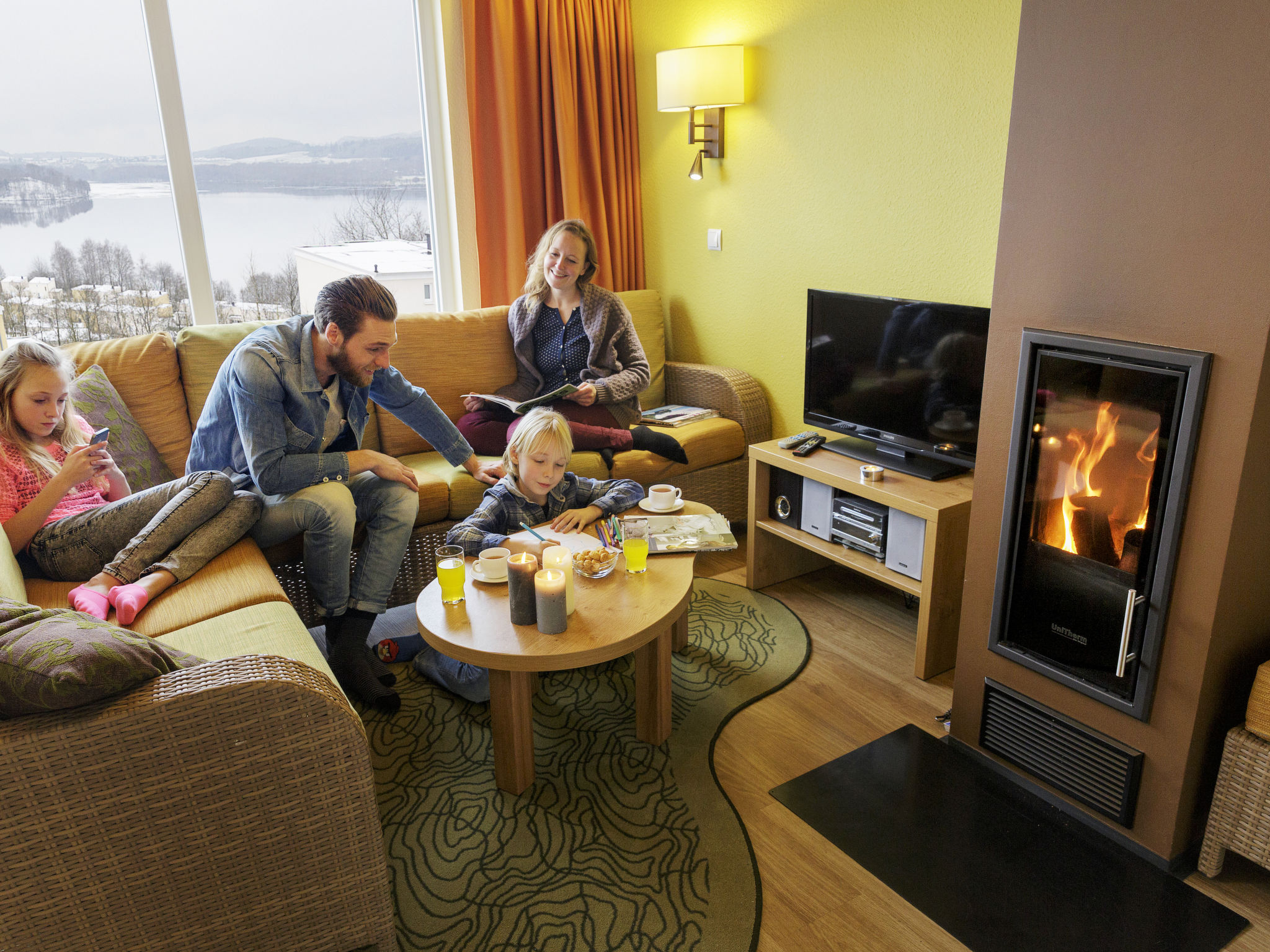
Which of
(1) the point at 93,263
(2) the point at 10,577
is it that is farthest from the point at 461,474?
(1) the point at 93,263

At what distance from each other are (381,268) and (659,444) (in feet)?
4.93

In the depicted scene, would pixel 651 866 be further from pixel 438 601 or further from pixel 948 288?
pixel 948 288

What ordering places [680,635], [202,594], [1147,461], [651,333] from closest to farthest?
[1147,461]
[202,594]
[680,635]
[651,333]

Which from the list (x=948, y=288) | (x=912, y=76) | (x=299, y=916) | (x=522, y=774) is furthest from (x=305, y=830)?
(x=912, y=76)

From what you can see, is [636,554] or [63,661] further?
[636,554]

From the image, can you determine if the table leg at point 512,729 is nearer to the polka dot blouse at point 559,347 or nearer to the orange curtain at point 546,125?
the polka dot blouse at point 559,347

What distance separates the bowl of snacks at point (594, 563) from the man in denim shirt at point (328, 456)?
0.66 m

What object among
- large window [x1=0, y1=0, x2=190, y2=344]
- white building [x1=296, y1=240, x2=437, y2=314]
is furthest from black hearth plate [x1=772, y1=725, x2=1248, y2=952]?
large window [x1=0, y1=0, x2=190, y2=344]

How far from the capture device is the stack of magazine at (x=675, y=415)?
11.1 ft

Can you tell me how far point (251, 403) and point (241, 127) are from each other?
1.59 metres

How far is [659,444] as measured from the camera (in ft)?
10.4

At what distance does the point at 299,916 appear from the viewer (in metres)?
1.41

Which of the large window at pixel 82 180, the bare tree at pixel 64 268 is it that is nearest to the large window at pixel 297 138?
the large window at pixel 82 180

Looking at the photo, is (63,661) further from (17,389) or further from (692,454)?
(692,454)
